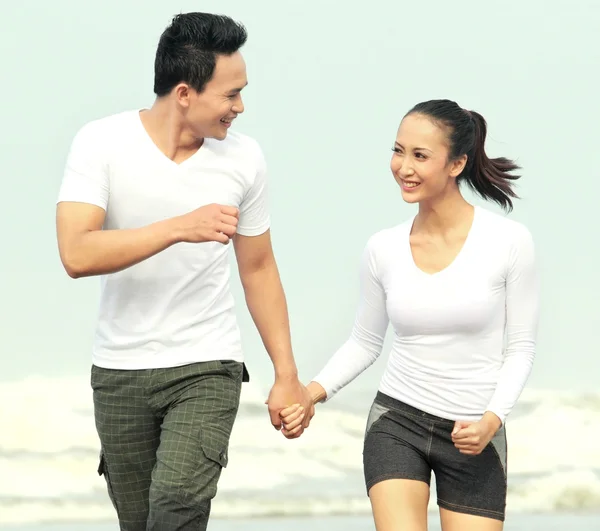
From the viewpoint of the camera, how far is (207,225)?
4422 mm

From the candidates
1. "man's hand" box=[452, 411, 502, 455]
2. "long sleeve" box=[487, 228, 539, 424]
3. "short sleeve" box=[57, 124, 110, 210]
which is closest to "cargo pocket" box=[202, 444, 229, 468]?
"man's hand" box=[452, 411, 502, 455]

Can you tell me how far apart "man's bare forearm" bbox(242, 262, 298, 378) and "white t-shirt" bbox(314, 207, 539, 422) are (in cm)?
43

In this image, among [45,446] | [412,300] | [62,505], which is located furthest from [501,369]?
[45,446]

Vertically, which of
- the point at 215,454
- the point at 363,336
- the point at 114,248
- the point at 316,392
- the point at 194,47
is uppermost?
the point at 194,47

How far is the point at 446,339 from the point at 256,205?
2.86ft

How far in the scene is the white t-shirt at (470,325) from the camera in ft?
16.2

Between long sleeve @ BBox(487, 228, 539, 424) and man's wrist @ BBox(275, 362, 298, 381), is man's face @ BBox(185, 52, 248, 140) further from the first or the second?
long sleeve @ BBox(487, 228, 539, 424)

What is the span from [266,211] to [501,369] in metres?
1.06

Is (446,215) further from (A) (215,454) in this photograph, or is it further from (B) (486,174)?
(A) (215,454)

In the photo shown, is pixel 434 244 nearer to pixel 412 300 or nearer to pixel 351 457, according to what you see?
pixel 412 300

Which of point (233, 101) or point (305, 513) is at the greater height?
point (233, 101)

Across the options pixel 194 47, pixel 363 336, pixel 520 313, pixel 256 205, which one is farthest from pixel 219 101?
pixel 520 313

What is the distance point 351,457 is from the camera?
32.9 feet

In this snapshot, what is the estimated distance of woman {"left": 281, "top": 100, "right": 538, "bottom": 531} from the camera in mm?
4934
